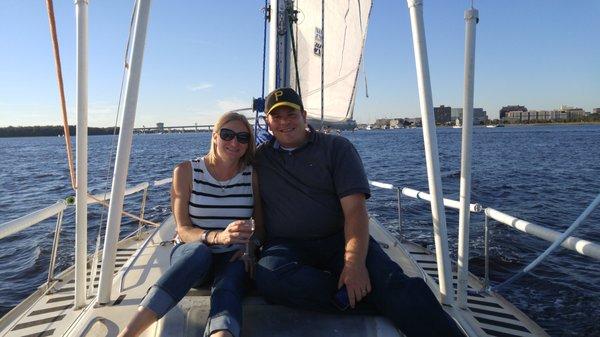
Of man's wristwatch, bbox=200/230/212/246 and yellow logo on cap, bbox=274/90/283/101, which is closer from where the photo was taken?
man's wristwatch, bbox=200/230/212/246

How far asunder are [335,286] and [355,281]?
0.55ft

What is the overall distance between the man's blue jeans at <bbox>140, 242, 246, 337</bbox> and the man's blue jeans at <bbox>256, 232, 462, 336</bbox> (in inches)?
8.0

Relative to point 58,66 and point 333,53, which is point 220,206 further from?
point 333,53

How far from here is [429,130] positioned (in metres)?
2.79

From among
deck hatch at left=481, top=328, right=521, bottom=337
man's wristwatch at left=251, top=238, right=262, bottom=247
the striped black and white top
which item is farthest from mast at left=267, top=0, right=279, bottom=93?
deck hatch at left=481, top=328, right=521, bottom=337

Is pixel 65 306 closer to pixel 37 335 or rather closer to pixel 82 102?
pixel 37 335

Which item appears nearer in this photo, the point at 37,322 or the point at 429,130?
the point at 429,130

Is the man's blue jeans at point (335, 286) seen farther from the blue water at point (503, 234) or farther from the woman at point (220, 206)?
the blue water at point (503, 234)

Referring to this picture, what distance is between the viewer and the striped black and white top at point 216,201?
3.21m

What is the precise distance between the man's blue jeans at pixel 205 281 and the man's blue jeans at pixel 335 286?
0.20 m

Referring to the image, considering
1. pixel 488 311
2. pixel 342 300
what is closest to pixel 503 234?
pixel 488 311

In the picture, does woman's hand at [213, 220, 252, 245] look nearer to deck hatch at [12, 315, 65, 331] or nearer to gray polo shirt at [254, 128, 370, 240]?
gray polo shirt at [254, 128, 370, 240]

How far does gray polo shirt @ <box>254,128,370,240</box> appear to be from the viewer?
10.3ft

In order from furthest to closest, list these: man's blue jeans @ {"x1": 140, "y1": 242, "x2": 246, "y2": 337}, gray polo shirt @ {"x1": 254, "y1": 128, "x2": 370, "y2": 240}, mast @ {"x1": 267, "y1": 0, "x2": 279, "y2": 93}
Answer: mast @ {"x1": 267, "y1": 0, "x2": 279, "y2": 93}, gray polo shirt @ {"x1": 254, "y1": 128, "x2": 370, "y2": 240}, man's blue jeans @ {"x1": 140, "y1": 242, "x2": 246, "y2": 337}
